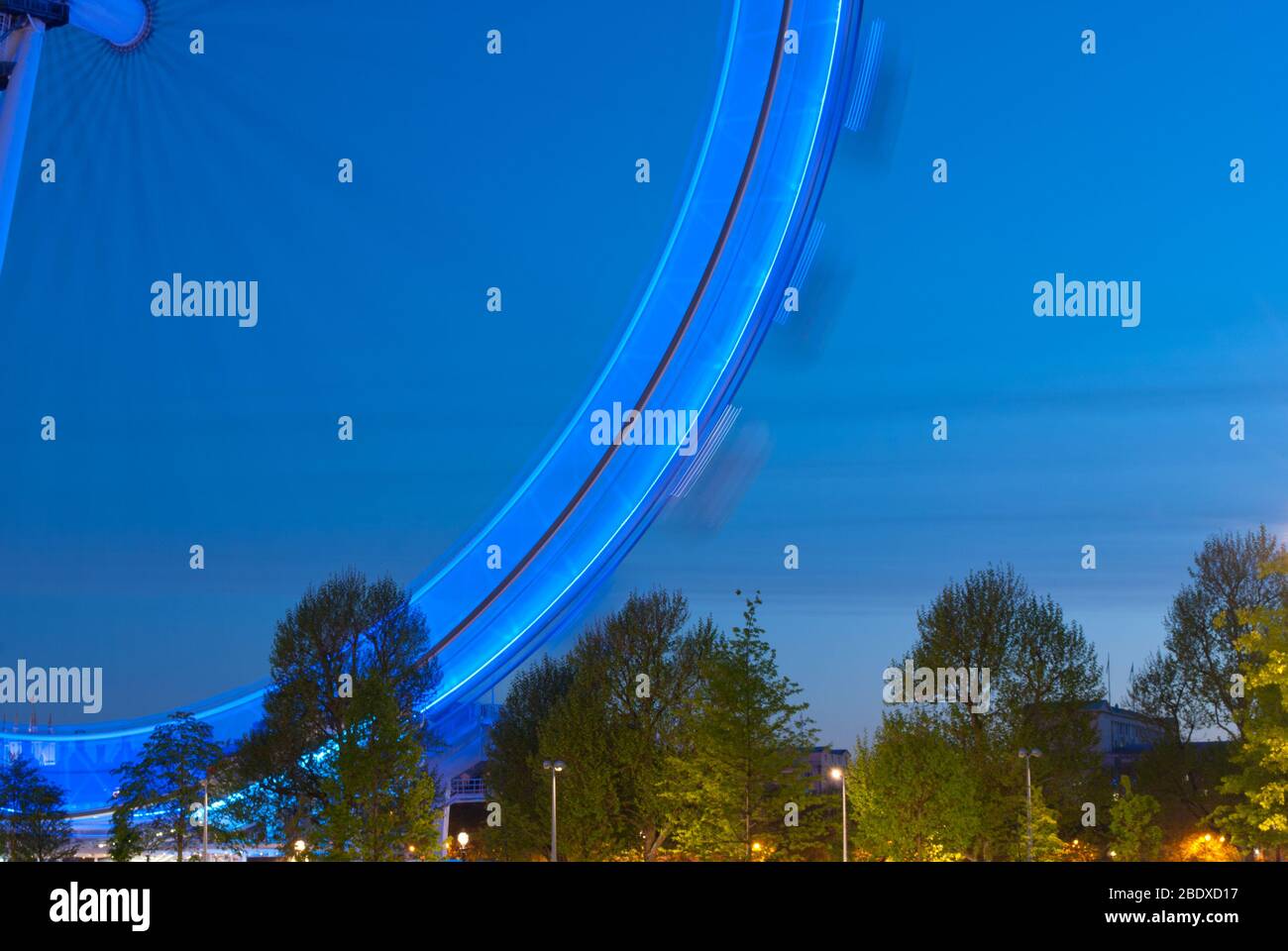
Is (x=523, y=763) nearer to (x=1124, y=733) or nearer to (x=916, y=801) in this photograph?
(x=916, y=801)

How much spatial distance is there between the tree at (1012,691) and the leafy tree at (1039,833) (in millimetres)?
363

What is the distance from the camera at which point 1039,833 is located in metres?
37.5

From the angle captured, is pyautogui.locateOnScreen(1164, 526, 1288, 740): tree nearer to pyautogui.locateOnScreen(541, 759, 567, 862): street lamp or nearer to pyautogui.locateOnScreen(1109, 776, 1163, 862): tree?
pyautogui.locateOnScreen(1109, 776, 1163, 862): tree

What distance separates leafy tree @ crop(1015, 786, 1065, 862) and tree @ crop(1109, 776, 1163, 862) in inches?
127

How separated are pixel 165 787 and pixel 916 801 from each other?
18.0 meters

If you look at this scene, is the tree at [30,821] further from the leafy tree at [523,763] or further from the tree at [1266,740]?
the tree at [1266,740]

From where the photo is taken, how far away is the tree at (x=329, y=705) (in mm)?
35844

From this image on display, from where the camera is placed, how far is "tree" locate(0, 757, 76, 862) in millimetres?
39125

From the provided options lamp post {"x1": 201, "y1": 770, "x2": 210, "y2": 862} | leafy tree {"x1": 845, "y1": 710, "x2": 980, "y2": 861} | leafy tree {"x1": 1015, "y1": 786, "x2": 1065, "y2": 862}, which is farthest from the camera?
lamp post {"x1": 201, "y1": 770, "x2": 210, "y2": 862}

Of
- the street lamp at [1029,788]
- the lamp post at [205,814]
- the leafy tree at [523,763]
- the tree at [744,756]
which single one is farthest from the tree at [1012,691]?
the lamp post at [205,814]

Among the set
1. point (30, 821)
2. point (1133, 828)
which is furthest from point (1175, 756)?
point (30, 821)

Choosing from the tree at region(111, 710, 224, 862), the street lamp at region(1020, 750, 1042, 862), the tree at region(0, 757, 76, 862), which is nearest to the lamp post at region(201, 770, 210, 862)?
the tree at region(111, 710, 224, 862)

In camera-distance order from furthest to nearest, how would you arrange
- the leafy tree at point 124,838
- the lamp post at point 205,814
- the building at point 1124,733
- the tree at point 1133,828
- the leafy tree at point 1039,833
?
the building at point 1124,733
the tree at point 1133,828
the lamp post at point 205,814
the leafy tree at point 1039,833
the leafy tree at point 124,838
